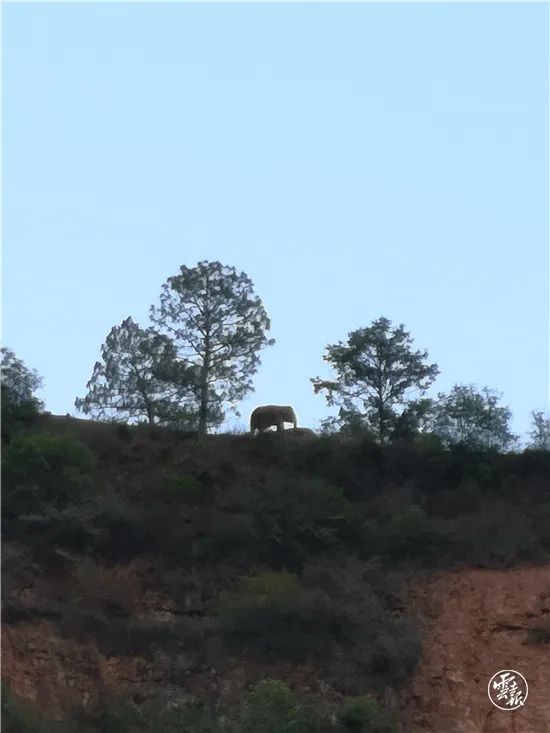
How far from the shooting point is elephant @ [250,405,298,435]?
39156 mm

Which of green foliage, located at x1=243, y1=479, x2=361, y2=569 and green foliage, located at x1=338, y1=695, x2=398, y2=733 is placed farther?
green foliage, located at x1=243, y1=479, x2=361, y2=569

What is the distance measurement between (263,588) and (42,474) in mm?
5174

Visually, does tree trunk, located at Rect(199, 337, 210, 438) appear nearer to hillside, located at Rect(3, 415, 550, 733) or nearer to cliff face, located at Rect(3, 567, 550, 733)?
hillside, located at Rect(3, 415, 550, 733)

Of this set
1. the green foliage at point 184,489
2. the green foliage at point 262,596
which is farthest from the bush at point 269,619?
the green foliage at point 184,489

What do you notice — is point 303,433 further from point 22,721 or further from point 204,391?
point 22,721

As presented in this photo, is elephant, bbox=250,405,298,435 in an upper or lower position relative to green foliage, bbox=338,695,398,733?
upper

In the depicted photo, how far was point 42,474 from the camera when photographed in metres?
29.0

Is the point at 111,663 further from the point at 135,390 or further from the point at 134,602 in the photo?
the point at 135,390

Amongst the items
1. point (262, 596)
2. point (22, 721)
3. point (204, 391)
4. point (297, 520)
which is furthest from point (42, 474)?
point (204, 391)

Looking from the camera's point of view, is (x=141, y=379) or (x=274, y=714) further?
(x=141, y=379)

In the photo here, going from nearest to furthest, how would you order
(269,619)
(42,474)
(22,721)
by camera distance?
(22,721) < (269,619) < (42,474)

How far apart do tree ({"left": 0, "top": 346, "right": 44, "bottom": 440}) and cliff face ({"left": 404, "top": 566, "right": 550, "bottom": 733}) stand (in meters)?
9.13

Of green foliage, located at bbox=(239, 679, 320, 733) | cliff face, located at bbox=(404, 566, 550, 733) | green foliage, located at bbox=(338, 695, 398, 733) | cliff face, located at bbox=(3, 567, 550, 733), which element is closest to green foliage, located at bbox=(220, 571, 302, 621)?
cliff face, located at bbox=(3, 567, 550, 733)

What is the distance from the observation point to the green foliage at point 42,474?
2820 centimetres
